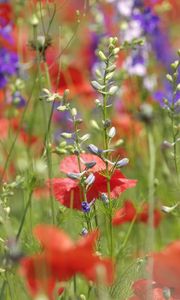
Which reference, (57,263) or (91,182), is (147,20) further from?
(57,263)

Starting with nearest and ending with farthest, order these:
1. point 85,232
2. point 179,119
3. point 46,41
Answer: point 85,232, point 46,41, point 179,119

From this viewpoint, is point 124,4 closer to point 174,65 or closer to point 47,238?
point 174,65

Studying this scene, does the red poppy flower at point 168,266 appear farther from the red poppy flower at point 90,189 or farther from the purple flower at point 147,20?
the purple flower at point 147,20

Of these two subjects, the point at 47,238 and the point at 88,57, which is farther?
the point at 88,57

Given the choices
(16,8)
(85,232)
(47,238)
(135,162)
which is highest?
(16,8)

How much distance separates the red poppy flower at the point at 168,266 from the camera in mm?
835

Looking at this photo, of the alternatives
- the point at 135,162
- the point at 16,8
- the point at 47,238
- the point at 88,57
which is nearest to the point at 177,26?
the point at 88,57

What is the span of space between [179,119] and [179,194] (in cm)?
41

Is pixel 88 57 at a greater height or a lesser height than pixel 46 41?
lesser

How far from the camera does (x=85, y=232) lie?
1.18 m

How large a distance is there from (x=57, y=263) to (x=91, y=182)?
0.41 metres

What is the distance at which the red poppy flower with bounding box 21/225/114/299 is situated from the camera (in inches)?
30.4

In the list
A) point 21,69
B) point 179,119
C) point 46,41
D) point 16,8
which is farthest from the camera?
point 21,69

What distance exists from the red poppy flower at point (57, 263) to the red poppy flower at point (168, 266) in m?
0.06
